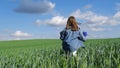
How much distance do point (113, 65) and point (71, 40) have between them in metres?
5.04

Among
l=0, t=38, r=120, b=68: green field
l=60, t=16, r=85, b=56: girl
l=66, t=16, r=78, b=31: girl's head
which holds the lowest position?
l=0, t=38, r=120, b=68: green field

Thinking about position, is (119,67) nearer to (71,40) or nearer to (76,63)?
(76,63)

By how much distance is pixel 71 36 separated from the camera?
1050 centimetres

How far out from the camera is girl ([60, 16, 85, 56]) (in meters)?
10.3

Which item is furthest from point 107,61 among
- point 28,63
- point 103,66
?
point 28,63

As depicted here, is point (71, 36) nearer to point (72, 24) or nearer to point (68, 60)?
point (72, 24)

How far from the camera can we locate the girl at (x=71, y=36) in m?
10.3

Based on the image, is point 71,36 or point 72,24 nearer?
point 72,24

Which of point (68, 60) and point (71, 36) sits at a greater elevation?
point (71, 36)

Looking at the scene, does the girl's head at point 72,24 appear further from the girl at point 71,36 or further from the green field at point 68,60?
the green field at point 68,60

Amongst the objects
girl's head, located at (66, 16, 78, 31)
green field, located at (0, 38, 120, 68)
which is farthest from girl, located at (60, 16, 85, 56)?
green field, located at (0, 38, 120, 68)

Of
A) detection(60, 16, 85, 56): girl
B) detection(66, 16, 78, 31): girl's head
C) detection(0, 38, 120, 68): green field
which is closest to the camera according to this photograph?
detection(0, 38, 120, 68): green field

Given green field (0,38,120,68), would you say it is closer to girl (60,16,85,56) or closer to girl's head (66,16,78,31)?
girl (60,16,85,56)

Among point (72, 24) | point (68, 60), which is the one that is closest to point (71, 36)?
point (72, 24)
